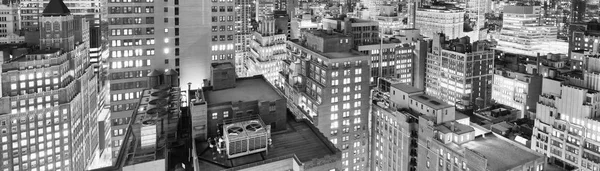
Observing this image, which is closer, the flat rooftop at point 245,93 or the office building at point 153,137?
the office building at point 153,137

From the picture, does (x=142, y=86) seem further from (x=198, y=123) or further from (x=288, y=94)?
(x=288, y=94)

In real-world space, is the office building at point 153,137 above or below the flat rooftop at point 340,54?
below

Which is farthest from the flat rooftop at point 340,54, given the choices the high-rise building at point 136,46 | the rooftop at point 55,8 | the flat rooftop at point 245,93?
the rooftop at point 55,8

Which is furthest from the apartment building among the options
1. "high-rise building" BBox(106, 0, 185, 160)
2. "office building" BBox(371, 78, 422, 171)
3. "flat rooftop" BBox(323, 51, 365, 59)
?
"high-rise building" BBox(106, 0, 185, 160)

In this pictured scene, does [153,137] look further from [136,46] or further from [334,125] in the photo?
[334,125]

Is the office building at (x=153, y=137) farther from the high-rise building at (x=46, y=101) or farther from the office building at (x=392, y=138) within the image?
the high-rise building at (x=46, y=101)

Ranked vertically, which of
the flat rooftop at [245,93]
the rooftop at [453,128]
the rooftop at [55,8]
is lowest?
the rooftop at [453,128]
